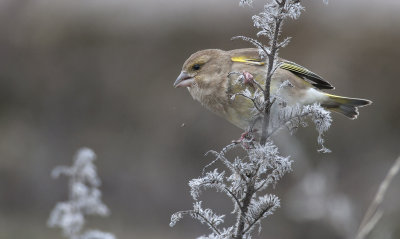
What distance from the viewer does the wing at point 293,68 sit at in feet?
12.9

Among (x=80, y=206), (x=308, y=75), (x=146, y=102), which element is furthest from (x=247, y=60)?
(x=146, y=102)

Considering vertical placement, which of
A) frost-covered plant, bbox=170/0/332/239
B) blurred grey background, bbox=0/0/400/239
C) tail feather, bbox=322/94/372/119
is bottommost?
frost-covered plant, bbox=170/0/332/239

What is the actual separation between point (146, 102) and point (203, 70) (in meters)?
5.51

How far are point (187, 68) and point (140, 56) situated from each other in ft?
18.3

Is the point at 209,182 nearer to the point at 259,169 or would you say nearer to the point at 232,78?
the point at 259,169

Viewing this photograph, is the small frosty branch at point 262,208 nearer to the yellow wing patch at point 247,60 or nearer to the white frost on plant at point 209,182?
the white frost on plant at point 209,182

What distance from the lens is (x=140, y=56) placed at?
959cm

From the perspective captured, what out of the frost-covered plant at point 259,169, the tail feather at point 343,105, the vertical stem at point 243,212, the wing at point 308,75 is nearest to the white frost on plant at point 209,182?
the frost-covered plant at point 259,169

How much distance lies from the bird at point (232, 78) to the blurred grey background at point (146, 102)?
3837mm

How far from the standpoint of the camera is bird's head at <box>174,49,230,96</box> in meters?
4.03

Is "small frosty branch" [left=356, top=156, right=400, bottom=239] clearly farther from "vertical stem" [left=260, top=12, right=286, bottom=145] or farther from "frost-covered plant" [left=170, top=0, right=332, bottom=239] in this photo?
"vertical stem" [left=260, top=12, right=286, bottom=145]

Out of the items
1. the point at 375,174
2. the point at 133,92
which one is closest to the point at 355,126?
the point at 375,174

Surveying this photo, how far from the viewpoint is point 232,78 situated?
3.71 m

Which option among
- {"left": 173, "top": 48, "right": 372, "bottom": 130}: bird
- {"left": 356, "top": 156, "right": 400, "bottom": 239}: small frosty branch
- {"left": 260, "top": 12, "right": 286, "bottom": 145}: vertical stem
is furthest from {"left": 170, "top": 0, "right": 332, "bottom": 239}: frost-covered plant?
{"left": 173, "top": 48, "right": 372, "bottom": 130}: bird
